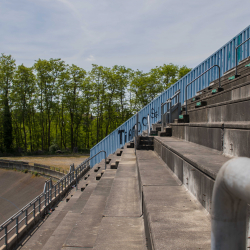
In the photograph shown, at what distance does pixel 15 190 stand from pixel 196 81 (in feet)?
54.0

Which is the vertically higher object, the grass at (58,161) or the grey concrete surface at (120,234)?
the grey concrete surface at (120,234)

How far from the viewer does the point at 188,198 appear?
293cm

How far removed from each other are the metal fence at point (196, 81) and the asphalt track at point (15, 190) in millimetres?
5239

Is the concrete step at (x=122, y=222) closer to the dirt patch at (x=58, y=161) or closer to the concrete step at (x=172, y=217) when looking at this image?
the concrete step at (x=172, y=217)

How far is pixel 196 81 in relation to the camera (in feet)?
39.3

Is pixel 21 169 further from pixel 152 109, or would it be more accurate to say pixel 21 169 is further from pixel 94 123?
pixel 94 123

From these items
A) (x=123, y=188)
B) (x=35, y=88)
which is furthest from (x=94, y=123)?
(x=123, y=188)

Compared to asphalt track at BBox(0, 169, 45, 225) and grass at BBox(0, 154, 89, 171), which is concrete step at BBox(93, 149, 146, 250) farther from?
grass at BBox(0, 154, 89, 171)

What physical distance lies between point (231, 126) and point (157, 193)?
1286 millimetres

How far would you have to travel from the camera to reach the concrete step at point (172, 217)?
1.89m

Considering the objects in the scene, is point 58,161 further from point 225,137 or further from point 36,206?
point 225,137

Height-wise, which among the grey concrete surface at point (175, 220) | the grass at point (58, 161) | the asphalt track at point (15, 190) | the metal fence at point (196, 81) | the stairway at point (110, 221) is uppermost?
the metal fence at point (196, 81)

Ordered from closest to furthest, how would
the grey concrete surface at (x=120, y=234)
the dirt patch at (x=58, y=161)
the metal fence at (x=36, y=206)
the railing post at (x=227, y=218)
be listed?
the railing post at (x=227, y=218)
the grey concrete surface at (x=120, y=234)
the metal fence at (x=36, y=206)
the dirt patch at (x=58, y=161)

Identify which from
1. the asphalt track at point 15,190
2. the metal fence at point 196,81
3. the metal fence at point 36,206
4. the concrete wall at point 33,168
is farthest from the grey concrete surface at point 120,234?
the concrete wall at point 33,168
